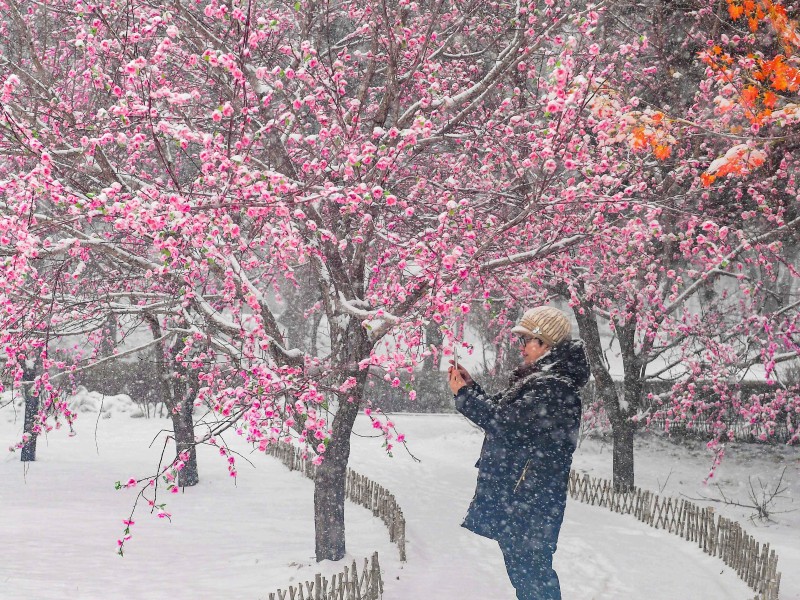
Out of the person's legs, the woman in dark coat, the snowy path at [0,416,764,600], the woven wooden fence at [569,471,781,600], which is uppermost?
the woman in dark coat

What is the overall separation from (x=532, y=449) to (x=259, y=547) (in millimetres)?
5325

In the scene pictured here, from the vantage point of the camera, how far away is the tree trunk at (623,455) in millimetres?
11773

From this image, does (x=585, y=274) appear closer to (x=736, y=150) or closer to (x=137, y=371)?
→ (x=736, y=150)

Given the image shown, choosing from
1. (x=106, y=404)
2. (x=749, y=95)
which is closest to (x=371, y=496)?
(x=749, y=95)

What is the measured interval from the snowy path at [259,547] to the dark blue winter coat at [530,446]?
8.70ft

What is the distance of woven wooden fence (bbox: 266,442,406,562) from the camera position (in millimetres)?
7723

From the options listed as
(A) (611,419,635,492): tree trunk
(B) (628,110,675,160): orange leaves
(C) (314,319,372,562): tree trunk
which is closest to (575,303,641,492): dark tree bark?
(A) (611,419,635,492): tree trunk

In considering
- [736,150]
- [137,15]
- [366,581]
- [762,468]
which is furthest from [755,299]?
[137,15]

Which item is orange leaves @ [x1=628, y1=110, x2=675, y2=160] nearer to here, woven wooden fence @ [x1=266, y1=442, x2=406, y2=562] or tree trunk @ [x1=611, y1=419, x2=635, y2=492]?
woven wooden fence @ [x1=266, y1=442, x2=406, y2=562]

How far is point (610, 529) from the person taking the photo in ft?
31.2

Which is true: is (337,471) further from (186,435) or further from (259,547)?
(186,435)

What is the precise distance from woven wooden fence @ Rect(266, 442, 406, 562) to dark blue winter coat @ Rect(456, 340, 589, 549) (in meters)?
3.59

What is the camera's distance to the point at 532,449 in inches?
151

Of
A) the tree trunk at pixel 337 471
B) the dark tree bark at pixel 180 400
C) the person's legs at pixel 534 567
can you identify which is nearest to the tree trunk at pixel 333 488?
the tree trunk at pixel 337 471
